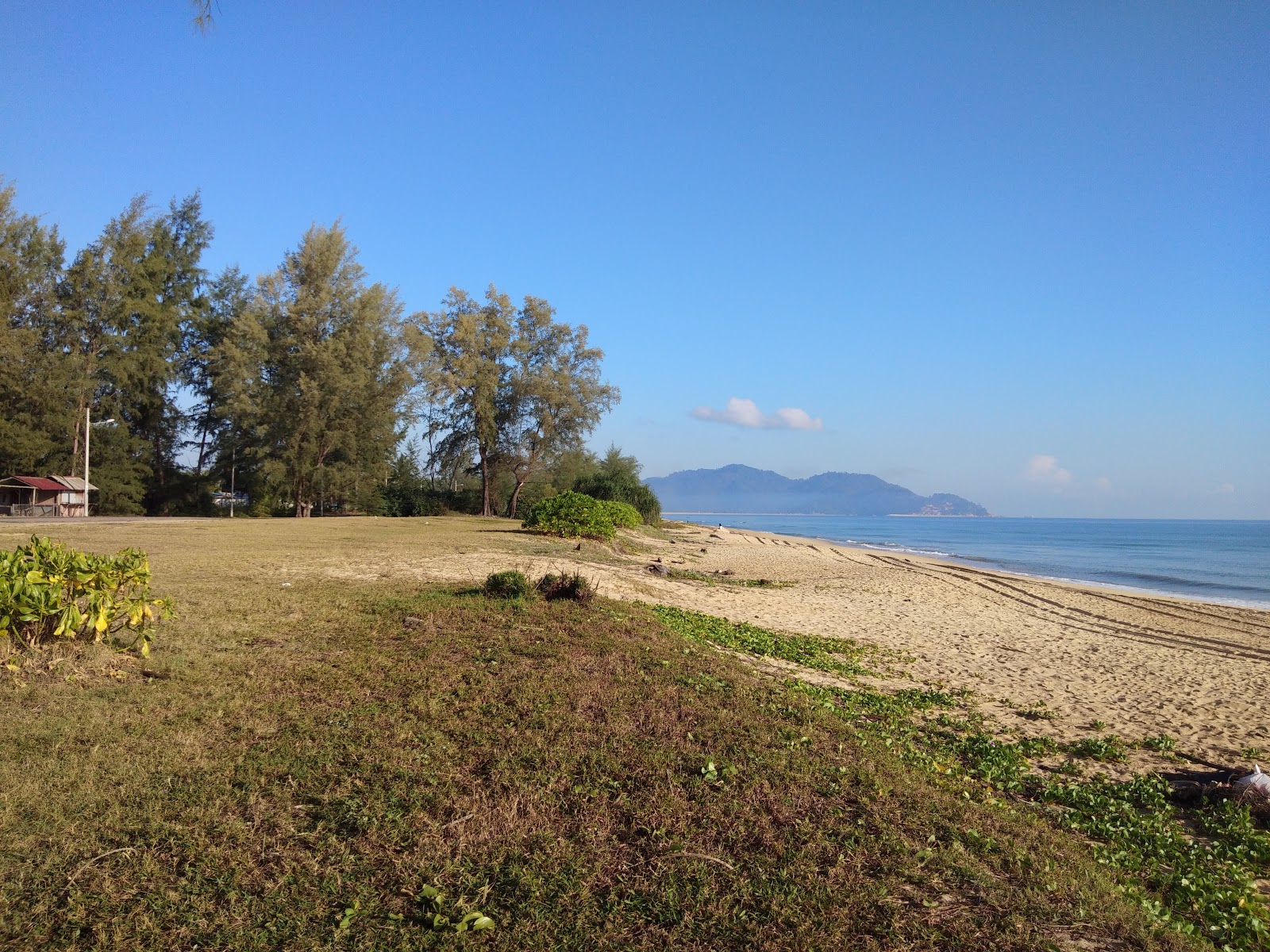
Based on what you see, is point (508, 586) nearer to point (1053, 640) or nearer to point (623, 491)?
point (1053, 640)

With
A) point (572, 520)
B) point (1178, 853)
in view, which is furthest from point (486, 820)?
point (572, 520)

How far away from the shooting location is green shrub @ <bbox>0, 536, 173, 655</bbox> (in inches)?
202

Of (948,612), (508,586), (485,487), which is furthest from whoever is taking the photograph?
(485,487)

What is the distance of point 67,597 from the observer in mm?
5613

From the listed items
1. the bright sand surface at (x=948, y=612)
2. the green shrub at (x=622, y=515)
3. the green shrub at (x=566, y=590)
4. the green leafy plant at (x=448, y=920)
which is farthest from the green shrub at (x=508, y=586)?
the green shrub at (x=622, y=515)

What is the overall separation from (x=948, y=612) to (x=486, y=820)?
545 inches

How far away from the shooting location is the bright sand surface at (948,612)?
26.8ft

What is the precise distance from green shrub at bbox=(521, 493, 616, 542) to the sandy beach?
1026 millimetres

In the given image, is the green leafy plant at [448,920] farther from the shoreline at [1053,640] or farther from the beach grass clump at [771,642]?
the beach grass clump at [771,642]

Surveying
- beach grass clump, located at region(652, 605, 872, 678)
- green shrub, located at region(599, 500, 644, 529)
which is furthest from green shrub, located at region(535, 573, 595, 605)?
green shrub, located at region(599, 500, 644, 529)

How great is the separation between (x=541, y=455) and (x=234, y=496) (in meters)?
17.0

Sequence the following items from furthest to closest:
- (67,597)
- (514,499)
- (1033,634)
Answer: (514,499)
(1033,634)
(67,597)

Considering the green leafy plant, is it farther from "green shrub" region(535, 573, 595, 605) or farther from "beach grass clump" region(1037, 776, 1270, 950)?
"green shrub" region(535, 573, 595, 605)

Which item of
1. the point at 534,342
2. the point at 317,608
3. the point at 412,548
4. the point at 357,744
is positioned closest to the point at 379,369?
the point at 534,342
